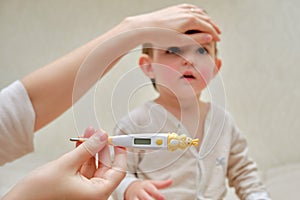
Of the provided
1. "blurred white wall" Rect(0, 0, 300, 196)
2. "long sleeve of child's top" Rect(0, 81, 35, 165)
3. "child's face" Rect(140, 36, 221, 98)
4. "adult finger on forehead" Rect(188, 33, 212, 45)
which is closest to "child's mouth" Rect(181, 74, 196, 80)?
"child's face" Rect(140, 36, 221, 98)

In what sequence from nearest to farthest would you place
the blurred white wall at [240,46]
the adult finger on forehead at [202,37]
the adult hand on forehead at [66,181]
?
the adult hand on forehead at [66,181] → the adult finger on forehead at [202,37] → the blurred white wall at [240,46]

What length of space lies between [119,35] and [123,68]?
0.17 ft

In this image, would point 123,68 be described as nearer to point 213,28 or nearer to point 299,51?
point 213,28

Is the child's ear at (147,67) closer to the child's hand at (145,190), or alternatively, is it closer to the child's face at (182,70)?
the child's face at (182,70)

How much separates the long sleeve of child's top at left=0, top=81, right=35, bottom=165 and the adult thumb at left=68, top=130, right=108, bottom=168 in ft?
0.84

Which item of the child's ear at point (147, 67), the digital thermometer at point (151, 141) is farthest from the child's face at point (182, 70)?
the digital thermometer at point (151, 141)

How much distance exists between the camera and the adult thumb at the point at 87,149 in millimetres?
447

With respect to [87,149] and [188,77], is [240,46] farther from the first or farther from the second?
[87,149]

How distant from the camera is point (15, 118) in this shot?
0.67 meters

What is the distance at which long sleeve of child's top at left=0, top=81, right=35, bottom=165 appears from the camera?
67cm

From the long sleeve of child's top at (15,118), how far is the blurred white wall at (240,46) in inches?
20.4

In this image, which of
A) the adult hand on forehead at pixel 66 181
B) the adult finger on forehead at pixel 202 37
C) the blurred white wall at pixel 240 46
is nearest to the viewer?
the adult hand on forehead at pixel 66 181

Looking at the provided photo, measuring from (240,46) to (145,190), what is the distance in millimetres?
718

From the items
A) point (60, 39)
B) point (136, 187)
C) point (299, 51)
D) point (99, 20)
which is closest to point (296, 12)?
point (299, 51)
